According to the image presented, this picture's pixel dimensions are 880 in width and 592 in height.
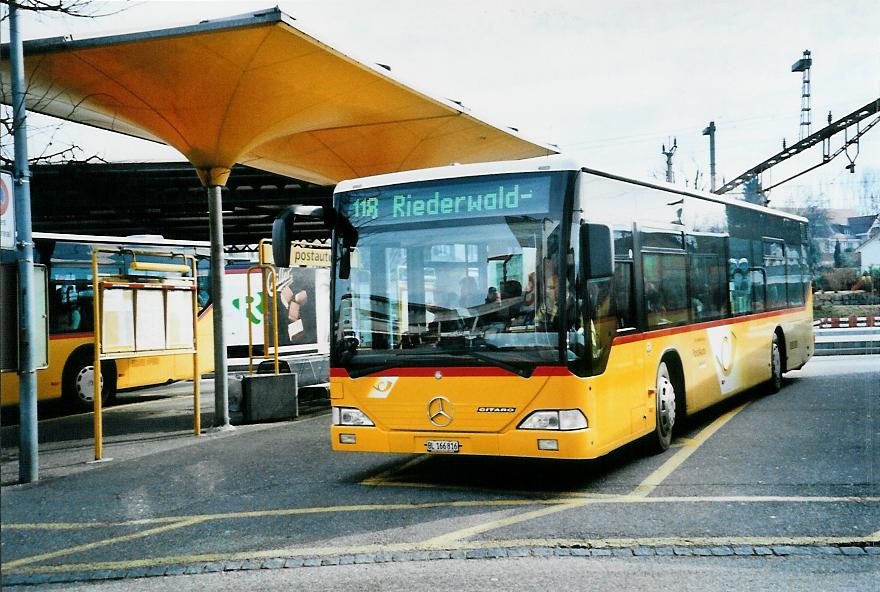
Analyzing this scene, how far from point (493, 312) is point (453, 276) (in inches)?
18.0

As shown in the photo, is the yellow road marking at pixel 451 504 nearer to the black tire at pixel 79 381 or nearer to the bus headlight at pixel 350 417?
the bus headlight at pixel 350 417

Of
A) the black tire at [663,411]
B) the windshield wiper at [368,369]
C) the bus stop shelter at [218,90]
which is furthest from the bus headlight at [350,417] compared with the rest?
the bus stop shelter at [218,90]

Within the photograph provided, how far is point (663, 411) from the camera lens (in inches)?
369

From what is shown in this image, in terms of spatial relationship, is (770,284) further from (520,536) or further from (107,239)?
(107,239)

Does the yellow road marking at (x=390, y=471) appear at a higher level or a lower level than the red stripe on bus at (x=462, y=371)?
lower

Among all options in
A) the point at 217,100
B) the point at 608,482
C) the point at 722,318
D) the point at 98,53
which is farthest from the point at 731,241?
the point at 98,53

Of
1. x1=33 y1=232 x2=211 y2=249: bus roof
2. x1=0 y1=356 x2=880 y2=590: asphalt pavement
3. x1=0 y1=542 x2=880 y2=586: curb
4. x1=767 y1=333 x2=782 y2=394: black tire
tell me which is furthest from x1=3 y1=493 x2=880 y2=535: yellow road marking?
x1=33 y1=232 x2=211 y2=249: bus roof

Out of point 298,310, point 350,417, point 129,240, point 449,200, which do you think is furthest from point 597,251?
point 298,310

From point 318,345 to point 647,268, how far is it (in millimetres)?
8634

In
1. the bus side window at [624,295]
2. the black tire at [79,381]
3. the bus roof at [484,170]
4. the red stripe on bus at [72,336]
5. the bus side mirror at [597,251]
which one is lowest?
the black tire at [79,381]

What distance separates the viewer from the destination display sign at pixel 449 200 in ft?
25.2

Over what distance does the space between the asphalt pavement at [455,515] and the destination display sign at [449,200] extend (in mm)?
2351

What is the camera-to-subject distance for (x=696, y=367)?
412 inches

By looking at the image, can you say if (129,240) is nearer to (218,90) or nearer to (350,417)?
(218,90)
